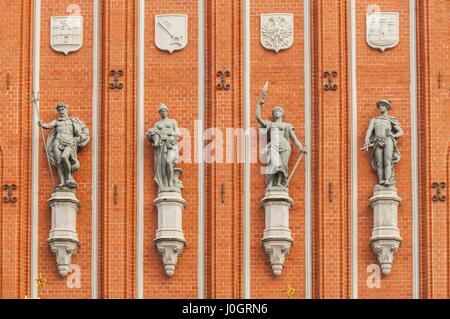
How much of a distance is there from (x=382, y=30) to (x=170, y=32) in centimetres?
365

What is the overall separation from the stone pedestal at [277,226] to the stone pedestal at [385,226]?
1430 millimetres

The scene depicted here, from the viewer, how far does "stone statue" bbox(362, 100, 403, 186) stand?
58344mm

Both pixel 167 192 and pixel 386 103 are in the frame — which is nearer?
pixel 167 192

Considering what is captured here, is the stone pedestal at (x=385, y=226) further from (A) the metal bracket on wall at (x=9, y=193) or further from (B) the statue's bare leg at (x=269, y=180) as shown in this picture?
(A) the metal bracket on wall at (x=9, y=193)

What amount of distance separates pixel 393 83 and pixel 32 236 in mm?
6703

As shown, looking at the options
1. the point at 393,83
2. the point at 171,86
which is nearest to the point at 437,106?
the point at 393,83

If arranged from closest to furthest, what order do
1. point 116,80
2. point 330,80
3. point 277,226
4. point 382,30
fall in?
1. point 277,226
2. point 330,80
3. point 116,80
4. point 382,30

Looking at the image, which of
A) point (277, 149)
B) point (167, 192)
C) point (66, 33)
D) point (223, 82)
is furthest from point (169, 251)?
point (66, 33)

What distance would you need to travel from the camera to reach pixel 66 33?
2339 inches

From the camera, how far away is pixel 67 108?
2320 inches

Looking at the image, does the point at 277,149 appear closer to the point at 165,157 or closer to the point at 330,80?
the point at 330,80

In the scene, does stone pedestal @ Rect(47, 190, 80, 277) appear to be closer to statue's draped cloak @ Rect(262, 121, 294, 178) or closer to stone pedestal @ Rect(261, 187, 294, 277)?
stone pedestal @ Rect(261, 187, 294, 277)
